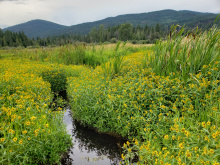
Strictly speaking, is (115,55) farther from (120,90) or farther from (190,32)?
(190,32)

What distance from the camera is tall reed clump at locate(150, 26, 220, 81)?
372 centimetres

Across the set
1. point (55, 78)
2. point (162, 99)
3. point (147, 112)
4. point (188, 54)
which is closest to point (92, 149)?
point (147, 112)

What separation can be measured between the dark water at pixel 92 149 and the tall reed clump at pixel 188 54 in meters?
2.35

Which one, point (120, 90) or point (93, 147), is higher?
point (120, 90)

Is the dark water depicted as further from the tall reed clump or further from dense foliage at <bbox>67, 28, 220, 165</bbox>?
the tall reed clump

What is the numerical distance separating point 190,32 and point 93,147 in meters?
3.99

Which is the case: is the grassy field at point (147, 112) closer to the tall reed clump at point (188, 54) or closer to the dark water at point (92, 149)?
the tall reed clump at point (188, 54)

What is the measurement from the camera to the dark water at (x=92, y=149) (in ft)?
9.87

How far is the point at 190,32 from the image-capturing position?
4098mm

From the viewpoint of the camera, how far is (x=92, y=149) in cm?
335

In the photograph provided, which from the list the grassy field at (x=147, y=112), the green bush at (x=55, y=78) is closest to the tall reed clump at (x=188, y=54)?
the grassy field at (x=147, y=112)

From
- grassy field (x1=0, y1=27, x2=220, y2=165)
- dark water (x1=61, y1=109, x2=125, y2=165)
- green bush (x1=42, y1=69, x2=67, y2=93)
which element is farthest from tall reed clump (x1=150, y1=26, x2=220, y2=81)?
green bush (x1=42, y1=69, x2=67, y2=93)

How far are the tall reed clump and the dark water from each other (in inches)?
92.4

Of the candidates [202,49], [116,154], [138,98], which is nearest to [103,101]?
[138,98]
